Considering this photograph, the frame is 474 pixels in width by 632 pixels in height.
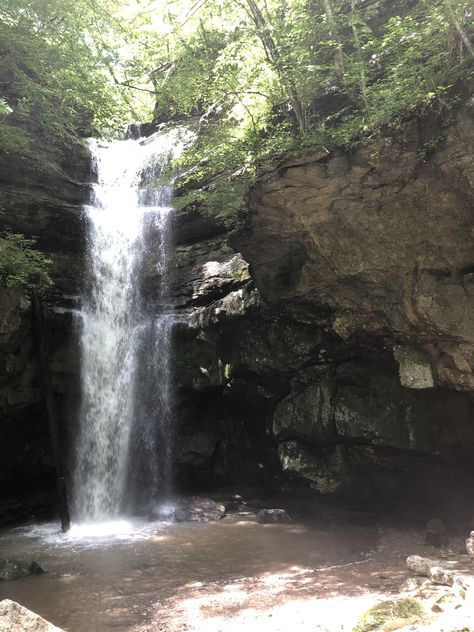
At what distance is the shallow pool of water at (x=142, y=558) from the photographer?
5914 mm

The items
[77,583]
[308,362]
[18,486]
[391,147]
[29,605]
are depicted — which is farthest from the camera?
[18,486]

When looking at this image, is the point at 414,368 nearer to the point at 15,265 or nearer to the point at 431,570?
the point at 431,570

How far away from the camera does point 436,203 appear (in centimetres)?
789

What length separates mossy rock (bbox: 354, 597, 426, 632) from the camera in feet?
14.4

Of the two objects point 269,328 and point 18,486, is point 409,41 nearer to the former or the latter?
point 269,328

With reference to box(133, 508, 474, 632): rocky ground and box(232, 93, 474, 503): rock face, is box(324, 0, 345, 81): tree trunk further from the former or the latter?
box(133, 508, 474, 632): rocky ground

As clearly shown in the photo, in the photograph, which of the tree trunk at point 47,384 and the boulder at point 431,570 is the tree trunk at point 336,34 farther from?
the tree trunk at point 47,384

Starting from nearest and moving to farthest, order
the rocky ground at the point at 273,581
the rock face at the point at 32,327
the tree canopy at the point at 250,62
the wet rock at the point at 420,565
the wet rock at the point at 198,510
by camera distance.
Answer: the rocky ground at the point at 273,581 < the wet rock at the point at 420,565 < the tree canopy at the point at 250,62 < the wet rock at the point at 198,510 < the rock face at the point at 32,327

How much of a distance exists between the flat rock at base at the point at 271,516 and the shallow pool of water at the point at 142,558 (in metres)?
0.24

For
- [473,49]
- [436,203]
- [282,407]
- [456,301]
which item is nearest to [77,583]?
[282,407]

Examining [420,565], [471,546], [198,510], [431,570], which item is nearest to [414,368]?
[471,546]

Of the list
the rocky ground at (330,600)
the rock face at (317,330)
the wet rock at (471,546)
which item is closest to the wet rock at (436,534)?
the rocky ground at (330,600)

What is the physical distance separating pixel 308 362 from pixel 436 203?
15.7 feet

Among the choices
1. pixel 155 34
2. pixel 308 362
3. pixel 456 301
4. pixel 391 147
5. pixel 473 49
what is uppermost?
pixel 155 34
